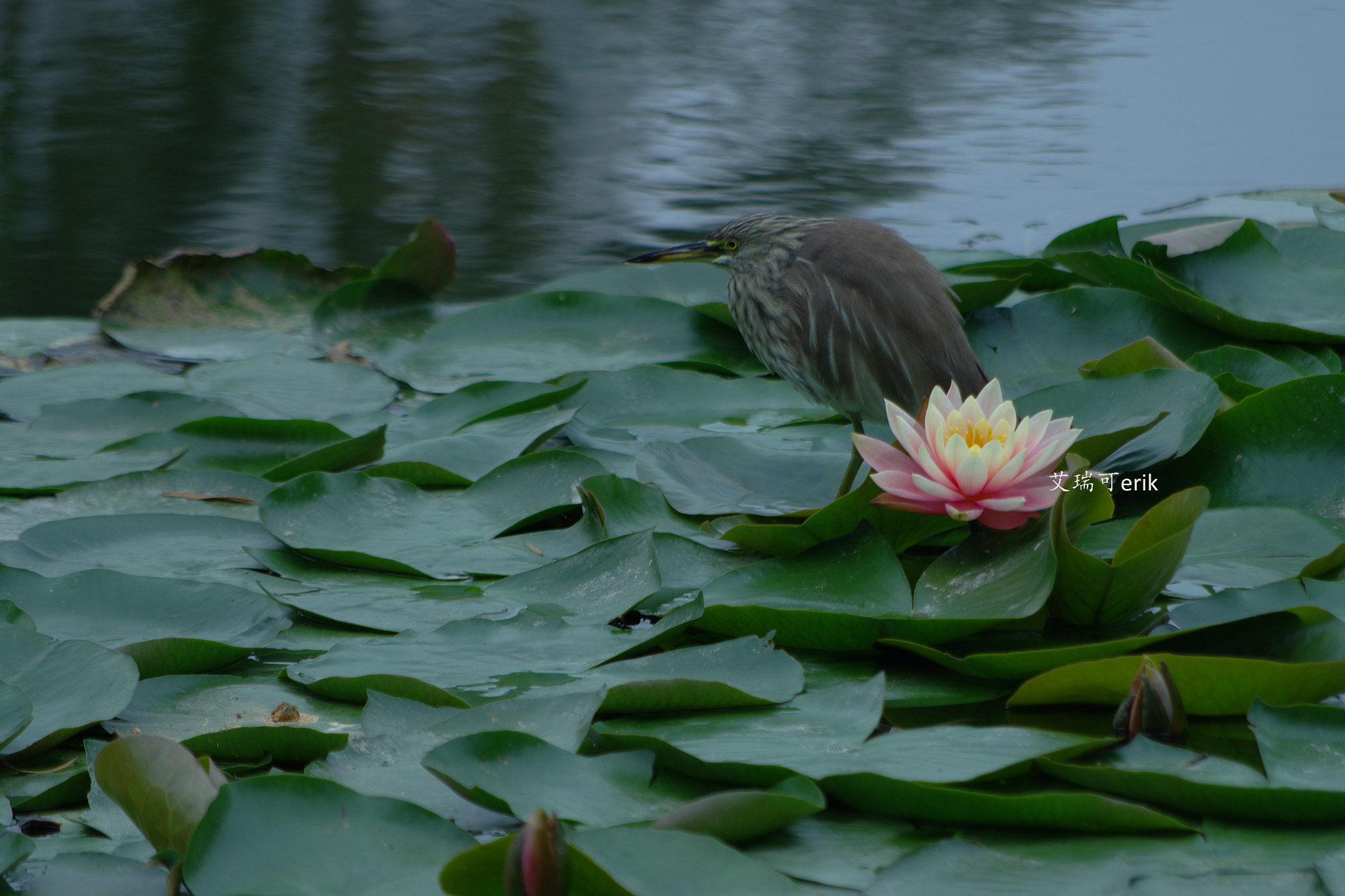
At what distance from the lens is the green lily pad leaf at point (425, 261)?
11.4 feet

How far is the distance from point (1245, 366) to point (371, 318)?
88.1 inches

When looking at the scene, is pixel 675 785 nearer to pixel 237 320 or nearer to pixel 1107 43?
pixel 237 320

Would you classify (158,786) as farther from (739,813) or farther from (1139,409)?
(1139,409)

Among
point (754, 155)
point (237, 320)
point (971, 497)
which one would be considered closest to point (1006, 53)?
point (754, 155)

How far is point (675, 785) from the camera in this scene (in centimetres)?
151

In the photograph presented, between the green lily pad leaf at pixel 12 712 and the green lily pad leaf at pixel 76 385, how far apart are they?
136 cm

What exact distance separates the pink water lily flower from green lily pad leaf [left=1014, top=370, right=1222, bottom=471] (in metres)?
0.26

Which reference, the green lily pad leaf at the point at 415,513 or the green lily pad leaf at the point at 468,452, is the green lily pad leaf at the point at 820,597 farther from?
the green lily pad leaf at the point at 468,452

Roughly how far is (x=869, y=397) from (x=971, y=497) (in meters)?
0.63

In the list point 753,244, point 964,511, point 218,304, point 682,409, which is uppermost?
point 753,244

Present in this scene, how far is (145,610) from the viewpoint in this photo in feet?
6.45

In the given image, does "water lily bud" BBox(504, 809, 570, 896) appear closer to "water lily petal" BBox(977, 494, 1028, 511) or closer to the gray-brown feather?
"water lily petal" BBox(977, 494, 1028, 511)

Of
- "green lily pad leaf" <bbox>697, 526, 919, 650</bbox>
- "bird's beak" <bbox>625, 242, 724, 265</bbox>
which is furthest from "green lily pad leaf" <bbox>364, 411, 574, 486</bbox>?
"green lily pad leaf" <bbox>697, 526, 919, 650</bbox>

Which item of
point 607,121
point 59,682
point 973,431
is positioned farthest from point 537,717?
point 607,121
